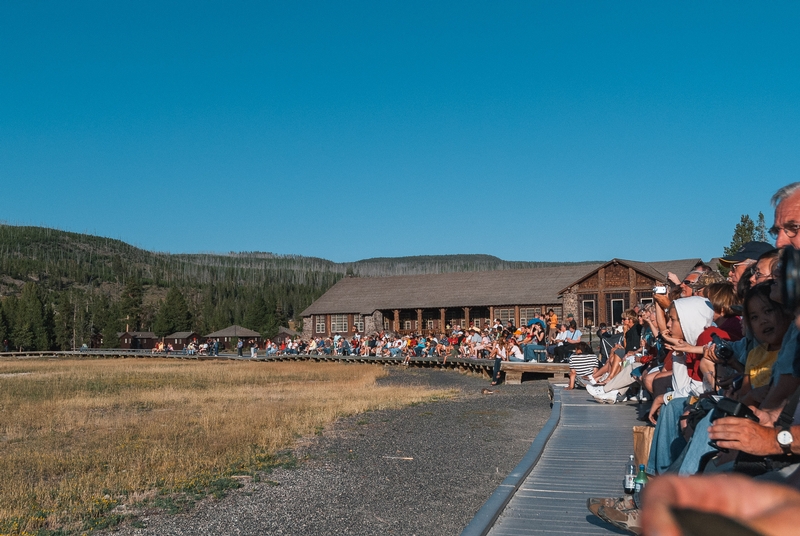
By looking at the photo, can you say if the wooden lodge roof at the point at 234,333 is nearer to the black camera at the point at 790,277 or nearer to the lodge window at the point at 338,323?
the lodge window at the point at 338,323

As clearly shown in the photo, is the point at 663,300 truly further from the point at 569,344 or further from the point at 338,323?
the point at 338,323

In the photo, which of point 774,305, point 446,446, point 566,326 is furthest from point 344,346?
point 774,305

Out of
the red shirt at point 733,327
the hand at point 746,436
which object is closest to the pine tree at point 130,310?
the red shirt at point 733,327

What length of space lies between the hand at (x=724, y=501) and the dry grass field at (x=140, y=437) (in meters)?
7.21

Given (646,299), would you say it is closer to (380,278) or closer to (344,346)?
(344,346)

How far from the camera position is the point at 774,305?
3996 millimetres

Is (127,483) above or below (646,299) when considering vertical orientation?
below

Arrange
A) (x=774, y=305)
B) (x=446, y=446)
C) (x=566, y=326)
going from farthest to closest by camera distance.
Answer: (x=566, y=326)
(x=446, y=446)
(x=774, y=305)

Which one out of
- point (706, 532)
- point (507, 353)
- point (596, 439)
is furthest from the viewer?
point (507, 353)

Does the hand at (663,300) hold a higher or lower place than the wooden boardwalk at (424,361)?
higher

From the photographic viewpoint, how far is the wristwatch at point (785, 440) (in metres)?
2.79

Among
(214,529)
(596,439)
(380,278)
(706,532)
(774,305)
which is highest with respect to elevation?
(380,278)

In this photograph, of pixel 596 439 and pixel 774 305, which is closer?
pixel 774 305

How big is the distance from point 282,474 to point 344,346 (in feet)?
116
